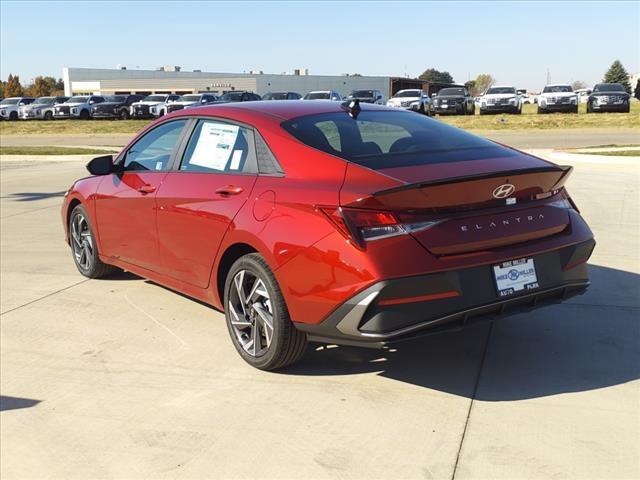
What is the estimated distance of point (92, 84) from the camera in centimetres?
10375

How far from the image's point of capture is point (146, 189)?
556 cm

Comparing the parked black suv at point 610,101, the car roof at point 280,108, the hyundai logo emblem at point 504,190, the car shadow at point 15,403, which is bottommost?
the car shadow at point 15,403

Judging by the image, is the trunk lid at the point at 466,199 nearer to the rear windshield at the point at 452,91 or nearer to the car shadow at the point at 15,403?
the car shadow at the point at 15,403

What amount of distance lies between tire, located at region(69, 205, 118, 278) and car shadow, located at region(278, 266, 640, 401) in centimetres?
268

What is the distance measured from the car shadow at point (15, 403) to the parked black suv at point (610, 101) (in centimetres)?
3227

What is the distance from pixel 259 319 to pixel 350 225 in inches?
41.3

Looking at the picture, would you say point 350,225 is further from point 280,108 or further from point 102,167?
point 102,167

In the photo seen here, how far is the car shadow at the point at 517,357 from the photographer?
417 centimetres

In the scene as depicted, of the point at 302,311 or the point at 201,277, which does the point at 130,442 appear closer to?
the point at 302,311

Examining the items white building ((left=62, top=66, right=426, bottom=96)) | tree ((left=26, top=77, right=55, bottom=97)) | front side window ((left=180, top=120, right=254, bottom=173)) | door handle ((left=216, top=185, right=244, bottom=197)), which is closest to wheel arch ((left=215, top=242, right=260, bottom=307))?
door handle ((left=216, top=185, right=244, bottom=197))

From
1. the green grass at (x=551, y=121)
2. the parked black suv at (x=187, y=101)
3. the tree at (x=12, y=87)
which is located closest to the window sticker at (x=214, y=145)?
the green grass at (x=551, y=121)

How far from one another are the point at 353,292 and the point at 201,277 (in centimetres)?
157

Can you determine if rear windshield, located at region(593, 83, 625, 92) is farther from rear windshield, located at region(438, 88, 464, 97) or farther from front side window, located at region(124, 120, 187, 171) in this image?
front side window, located at region(124, 120, 187, 171)

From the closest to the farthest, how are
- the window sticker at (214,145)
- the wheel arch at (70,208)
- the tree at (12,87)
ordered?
the window sticker at (214,145)
the wheel arch at (70,208)
the tree at (12,87)
